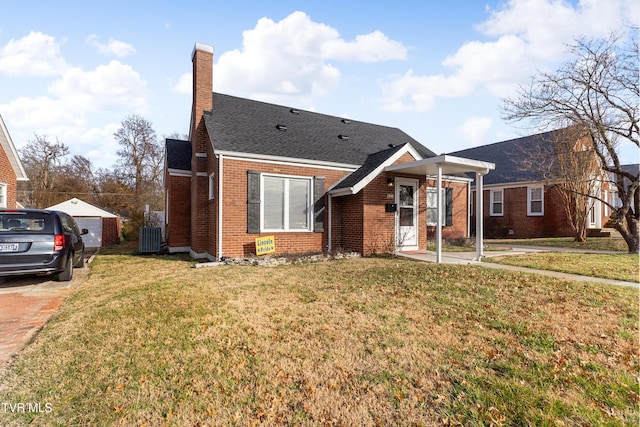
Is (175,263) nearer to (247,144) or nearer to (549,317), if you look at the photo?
(247,144)

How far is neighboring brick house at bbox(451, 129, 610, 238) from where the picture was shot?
18547mm

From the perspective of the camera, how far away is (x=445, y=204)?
14.5m

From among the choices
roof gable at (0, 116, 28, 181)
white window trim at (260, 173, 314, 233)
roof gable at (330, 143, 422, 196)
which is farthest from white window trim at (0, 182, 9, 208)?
roof gable at (330, 143, 422, 196)

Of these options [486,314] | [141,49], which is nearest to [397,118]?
[141,49]

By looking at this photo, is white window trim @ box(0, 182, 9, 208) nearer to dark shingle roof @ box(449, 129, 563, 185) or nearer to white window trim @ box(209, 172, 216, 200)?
white window trim @ box(209, 172, 216, 200)

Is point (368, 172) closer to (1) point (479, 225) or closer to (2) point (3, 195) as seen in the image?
(1) point (479, 225)

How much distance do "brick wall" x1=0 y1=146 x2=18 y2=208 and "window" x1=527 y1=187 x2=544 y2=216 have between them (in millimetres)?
26708

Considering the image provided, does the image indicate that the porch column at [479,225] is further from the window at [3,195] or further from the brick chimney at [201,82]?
the window at [3,195]

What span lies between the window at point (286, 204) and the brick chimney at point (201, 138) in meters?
2.67

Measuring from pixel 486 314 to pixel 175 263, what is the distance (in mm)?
8737

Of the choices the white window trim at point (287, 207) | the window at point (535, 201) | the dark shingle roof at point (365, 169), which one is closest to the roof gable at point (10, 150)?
the white window trim at point (287, 207)

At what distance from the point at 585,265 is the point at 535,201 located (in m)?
13.0

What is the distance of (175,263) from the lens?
9867mm

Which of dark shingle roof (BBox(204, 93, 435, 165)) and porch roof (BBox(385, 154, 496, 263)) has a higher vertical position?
dark shingle roof (BBox(204, 93, 435, 165))
